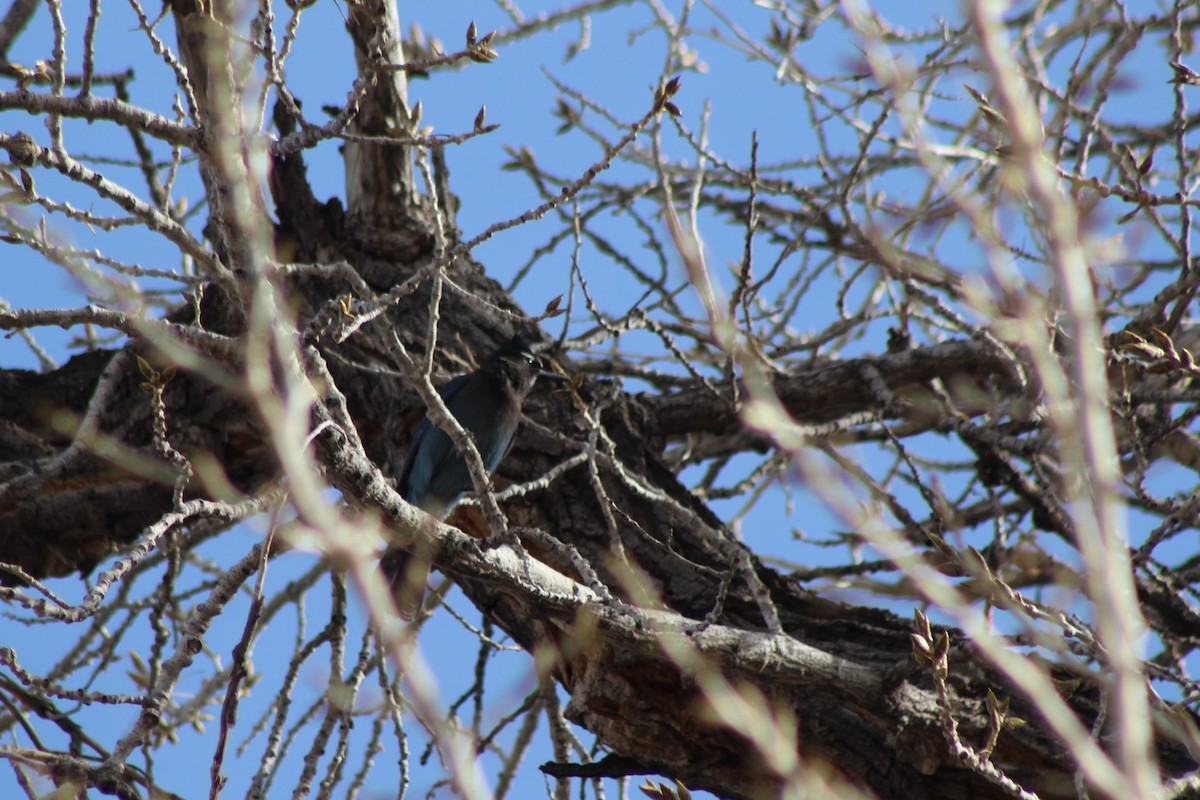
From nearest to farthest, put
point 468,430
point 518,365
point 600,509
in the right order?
1. point 600,509
2. point 468,430
3. point 518,365

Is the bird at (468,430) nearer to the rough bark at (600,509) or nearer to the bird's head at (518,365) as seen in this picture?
the bird's head at (518,365)

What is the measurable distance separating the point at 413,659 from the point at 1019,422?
352 cm

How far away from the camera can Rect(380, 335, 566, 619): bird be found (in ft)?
13.8

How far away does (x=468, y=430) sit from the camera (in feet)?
13.6

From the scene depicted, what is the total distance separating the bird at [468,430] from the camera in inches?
165

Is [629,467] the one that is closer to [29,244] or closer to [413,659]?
[29,244]

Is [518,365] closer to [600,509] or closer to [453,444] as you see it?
[453,444]

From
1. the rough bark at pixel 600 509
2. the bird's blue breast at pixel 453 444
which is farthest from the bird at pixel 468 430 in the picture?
the rough bark at pixel 600 509

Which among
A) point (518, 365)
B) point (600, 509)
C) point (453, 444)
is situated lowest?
point (600, 509)

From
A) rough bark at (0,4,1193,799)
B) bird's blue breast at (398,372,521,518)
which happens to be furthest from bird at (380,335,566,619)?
rough bark at (0,4,1193,799)

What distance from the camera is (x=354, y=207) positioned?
4.54 meters

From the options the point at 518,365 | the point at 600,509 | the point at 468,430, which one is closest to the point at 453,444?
the point at 468,430

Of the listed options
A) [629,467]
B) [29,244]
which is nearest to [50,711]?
[29,244]

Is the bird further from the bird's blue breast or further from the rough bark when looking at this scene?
the rough bark
